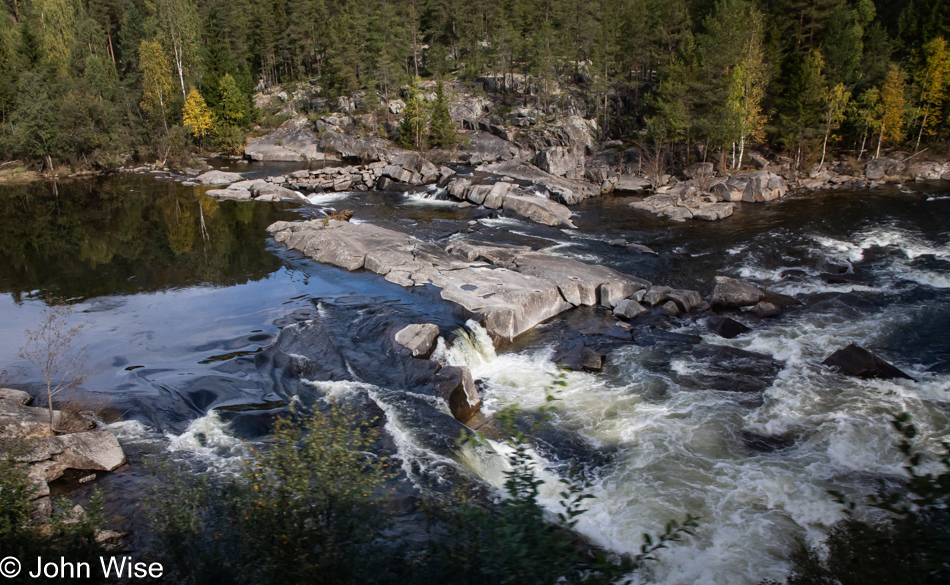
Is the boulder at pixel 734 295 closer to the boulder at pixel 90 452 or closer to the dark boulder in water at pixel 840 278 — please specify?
the dark boulder in water at pixel 840 278

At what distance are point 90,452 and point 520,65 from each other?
250ft

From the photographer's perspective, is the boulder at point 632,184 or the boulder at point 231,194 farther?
the boulder at point 632,184

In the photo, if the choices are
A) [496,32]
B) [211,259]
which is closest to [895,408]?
[211,259]

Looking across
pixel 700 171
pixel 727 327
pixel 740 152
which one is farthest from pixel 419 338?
pixel 740 152

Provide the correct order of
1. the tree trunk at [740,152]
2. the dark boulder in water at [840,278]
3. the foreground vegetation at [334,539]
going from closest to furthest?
the foreground vegetation at [334,539], the dark boulder in water at [840,278], the tree trunk at [740,152]

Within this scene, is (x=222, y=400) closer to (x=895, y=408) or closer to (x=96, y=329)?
(x=96, y=329)

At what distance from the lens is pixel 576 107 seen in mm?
68750

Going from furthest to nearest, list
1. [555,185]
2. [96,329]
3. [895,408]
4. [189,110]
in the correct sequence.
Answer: [189,110]
[555,185]
[96,329]
[895,408]

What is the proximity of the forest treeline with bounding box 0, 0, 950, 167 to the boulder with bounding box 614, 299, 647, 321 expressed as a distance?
28841 mm

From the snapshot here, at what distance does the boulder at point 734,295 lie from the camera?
21.3 m

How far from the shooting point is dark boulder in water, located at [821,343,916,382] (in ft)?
50.1

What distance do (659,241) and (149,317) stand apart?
80.9 ft

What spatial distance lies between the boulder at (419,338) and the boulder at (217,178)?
36944mm

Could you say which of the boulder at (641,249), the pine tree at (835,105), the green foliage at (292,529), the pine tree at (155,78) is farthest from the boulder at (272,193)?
the pine tree at (835,105)
